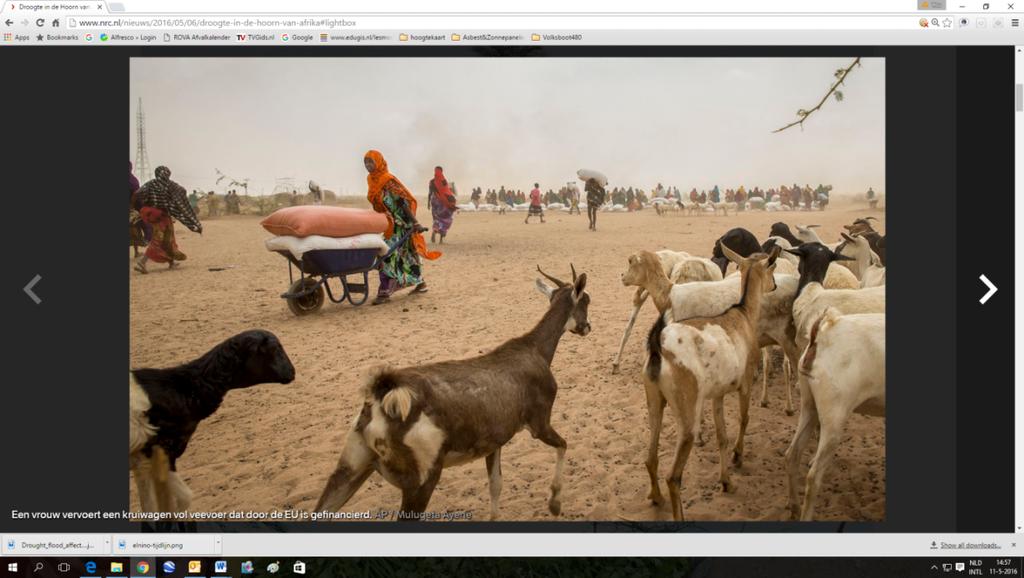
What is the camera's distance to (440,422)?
152 inches

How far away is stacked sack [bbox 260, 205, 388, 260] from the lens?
234 inches

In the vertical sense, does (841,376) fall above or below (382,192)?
below

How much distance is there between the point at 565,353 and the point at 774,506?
90.9 inches

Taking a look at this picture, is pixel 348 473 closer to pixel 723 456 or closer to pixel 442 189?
pixel 723 456

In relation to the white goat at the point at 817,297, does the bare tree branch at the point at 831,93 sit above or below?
above

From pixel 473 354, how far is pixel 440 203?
1775 millimetres

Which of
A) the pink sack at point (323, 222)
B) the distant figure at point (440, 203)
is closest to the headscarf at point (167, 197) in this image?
the pink sack at point (323, 222)

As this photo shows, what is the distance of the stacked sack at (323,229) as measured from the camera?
5941 millimetres

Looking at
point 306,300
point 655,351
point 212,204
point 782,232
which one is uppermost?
point 212,204

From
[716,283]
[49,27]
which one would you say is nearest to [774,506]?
[716,283]

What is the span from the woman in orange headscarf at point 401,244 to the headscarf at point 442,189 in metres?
0.33

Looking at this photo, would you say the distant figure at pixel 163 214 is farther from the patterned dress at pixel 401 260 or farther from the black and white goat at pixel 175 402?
the patterned dress at pixel 401 260

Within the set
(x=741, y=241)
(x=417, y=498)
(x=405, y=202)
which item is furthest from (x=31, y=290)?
(x=741, y=241)

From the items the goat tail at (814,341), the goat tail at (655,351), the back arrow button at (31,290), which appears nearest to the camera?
the back arrow button at (31,290)
